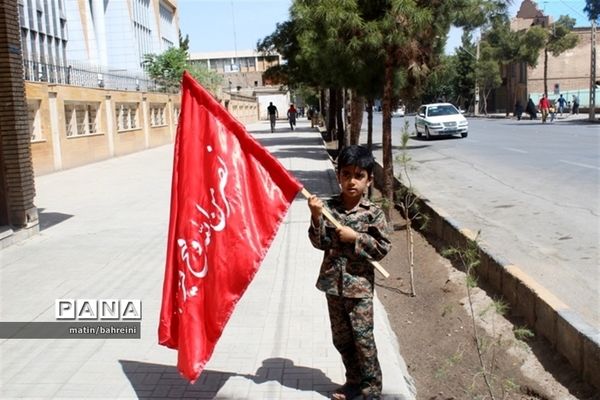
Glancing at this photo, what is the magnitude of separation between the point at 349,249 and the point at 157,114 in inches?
1157

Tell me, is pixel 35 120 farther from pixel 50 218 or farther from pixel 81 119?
pixel 50 218

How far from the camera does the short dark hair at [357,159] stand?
3.27 m

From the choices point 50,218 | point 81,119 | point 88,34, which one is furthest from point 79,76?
point 88,34

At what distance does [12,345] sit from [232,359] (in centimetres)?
170

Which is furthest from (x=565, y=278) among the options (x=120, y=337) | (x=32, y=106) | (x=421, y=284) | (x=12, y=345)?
(x=32, y=106)

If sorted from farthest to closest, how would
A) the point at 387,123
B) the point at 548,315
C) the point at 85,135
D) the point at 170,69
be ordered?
the point at 170,69
the point at 85,135
the point at 387,123
the point at 548,315

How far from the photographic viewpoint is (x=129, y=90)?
26359mm

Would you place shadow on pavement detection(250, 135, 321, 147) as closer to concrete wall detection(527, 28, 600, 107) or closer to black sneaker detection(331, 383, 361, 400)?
black sneaker detection(331, 383, 361, 400)

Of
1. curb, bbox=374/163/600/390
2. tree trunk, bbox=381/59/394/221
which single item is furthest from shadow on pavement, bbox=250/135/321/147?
curb, bbox=374/163/600/390

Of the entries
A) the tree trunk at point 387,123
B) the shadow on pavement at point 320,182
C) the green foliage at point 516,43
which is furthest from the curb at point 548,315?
the green foliage at point 516,43

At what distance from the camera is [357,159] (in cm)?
327

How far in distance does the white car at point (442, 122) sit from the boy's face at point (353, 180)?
23.8 meters

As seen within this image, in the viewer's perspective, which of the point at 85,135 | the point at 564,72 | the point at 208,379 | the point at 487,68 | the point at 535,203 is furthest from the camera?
the point at 564,72

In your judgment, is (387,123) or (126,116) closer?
(387,123)
